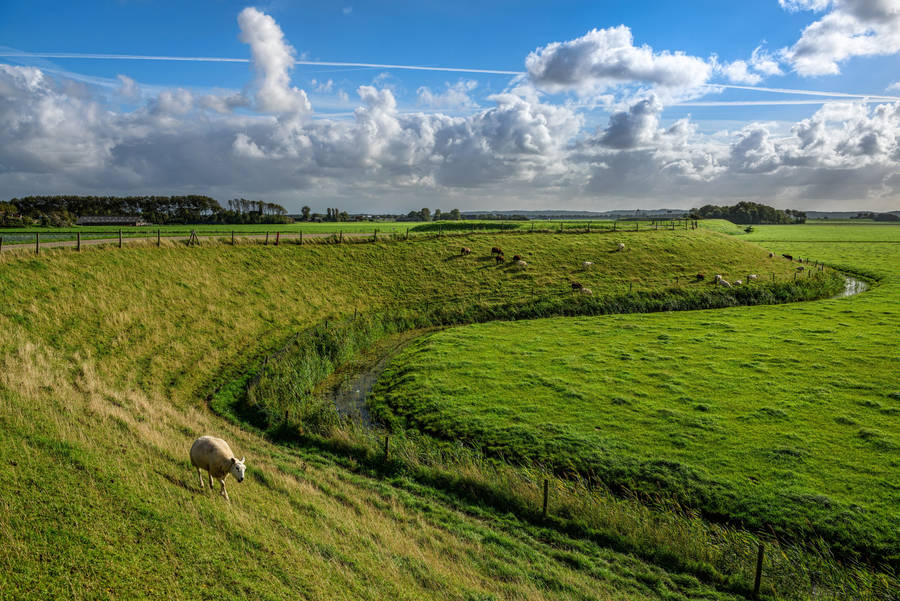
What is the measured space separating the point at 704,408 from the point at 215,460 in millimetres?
21457

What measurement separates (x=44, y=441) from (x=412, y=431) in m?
12.9

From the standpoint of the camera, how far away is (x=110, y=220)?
10906 cm

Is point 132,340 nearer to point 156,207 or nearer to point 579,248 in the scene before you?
point 579,248

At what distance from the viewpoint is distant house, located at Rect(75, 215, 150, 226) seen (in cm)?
10606

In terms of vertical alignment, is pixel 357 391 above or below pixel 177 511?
below

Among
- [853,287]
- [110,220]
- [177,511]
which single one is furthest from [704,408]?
[110,220]

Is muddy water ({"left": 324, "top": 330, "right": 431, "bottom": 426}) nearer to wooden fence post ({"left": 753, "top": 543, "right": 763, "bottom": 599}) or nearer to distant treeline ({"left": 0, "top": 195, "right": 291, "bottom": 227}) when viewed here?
wooden fence post ({"left": 753, "top": 543, "right": 763, "bottom": 599})

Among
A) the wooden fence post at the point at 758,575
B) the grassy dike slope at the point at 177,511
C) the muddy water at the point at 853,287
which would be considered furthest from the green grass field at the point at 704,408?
the muddy water at the point at 853,287

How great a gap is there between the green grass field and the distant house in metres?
108

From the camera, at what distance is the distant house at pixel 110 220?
10606cm

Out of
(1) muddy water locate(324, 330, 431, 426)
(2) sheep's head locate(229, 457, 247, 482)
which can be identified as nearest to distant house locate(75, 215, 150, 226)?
(1) muddy water locate(324, 330, 431, 426)

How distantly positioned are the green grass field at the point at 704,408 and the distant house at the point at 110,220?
354 feet

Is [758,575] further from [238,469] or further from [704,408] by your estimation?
[238,469]

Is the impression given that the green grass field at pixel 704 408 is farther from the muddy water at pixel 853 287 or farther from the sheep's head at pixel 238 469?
the muddy water at pixel 853 287
